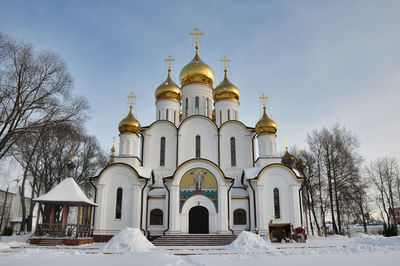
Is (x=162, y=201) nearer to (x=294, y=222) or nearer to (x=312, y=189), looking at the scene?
(x=294, y=222)

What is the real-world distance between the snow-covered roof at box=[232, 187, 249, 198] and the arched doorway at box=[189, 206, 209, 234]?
2016 mm

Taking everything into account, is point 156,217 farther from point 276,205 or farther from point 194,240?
point 276,205

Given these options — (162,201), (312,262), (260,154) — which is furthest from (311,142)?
(312,262)

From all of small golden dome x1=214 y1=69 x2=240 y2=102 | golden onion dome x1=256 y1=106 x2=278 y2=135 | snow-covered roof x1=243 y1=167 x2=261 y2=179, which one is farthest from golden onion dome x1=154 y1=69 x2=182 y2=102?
snow-covered roof x1=243 y1=167 x2=261 y2=179

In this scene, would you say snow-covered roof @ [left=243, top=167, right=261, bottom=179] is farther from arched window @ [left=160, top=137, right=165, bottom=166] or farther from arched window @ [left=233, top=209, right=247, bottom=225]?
arched window @ [left=160, top=137, right=165, bottom=166]

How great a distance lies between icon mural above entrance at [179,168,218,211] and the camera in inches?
678

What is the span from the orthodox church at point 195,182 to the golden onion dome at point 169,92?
9.54 ft

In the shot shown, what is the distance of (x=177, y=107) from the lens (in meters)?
23.0

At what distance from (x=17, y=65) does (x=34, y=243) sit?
740 cm

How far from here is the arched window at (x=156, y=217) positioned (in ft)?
57.8

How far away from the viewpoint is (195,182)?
1741 centimetres

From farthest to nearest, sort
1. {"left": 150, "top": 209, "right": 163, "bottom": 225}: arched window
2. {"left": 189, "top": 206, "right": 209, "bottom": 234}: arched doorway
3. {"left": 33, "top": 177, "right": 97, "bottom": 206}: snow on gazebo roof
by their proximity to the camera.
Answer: {"left": 150, "top": 209, "right": 163, "bottom": 225}: arched window < {"left": 189, "top": 206, "right": 209, "bottom": 234}: arched doorway < {"left": 33, "top": 177, "right": 97, "bottom": 206}: snow on gazebo roof

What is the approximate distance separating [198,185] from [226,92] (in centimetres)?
805

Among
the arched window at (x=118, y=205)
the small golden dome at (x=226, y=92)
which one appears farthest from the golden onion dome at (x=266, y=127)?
the arched window at (x=118, y=205)
